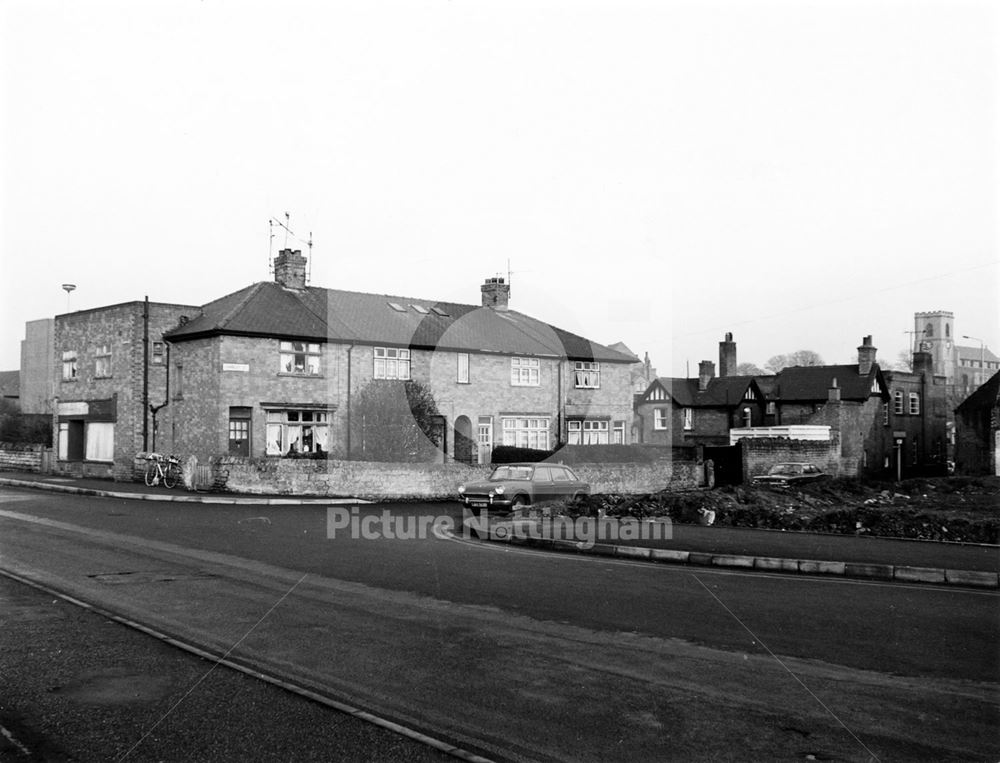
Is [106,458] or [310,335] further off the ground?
[310,335]

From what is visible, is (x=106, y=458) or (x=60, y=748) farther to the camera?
(x=106, y=458)

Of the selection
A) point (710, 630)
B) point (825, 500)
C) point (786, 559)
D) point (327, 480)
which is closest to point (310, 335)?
point (327, 480)

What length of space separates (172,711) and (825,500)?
26.1m

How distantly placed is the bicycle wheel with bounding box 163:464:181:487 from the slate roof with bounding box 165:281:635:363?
569 cm

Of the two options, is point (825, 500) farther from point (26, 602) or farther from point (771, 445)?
point (26, 602)

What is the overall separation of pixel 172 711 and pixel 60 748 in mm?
841

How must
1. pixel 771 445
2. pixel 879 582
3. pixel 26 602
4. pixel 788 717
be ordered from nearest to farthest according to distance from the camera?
pixel 788 717 → pixel 26 602 → pixel 879 582 → pixel 771 445

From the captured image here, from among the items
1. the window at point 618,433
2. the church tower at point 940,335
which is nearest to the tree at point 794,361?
the church tower at point 940,335

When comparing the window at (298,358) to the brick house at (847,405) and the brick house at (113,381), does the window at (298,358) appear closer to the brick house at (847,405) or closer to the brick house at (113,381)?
the brick house at (113,381)

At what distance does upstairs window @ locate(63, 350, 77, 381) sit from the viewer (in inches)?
1559

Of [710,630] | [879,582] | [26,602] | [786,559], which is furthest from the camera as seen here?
[786,559]

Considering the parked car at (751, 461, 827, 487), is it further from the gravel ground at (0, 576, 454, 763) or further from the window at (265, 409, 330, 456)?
the gravel ground at (0, 576, 454, 763)

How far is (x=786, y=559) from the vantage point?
13.3 metres

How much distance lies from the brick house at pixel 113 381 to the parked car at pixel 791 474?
28.2 m
